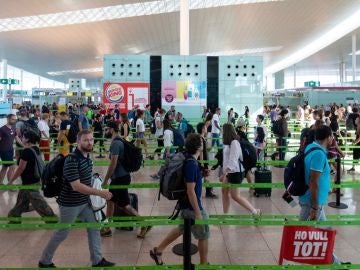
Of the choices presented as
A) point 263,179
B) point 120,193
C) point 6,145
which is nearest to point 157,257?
point 120,193

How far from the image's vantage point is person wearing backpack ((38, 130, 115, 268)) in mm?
4098

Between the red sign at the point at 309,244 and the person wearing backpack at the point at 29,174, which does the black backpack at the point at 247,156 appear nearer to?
the red sign at the point at 309,244

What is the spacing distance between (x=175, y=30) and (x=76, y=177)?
35.3 meters

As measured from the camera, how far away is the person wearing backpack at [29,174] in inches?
226

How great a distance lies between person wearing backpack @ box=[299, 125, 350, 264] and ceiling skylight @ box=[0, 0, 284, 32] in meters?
24.0

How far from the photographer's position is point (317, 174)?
391cm

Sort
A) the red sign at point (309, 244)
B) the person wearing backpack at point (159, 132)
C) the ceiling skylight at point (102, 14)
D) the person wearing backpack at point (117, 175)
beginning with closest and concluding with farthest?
the red sign at point (309, 244) → the person wearing backpack at point (117, 175) → the person wearing backpack at point (159, 132) → the ceiling skylight at point (102, 14)

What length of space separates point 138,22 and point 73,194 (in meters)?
29.9

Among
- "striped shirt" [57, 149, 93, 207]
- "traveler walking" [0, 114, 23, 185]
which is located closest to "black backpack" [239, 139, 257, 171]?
"striped shirt" [57, 149, 93, 207]

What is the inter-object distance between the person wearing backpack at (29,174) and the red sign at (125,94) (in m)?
14.7

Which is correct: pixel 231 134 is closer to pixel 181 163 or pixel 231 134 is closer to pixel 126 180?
pixel 126 180

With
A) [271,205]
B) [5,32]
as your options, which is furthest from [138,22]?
[271,205]

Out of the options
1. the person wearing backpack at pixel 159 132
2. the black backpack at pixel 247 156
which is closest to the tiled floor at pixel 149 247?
the black backpack at pixel 247 156

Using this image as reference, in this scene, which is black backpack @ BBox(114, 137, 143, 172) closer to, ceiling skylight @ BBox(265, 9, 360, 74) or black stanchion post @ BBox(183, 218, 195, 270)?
black stanchion post @ BBox(183, 218, 195, 270)
